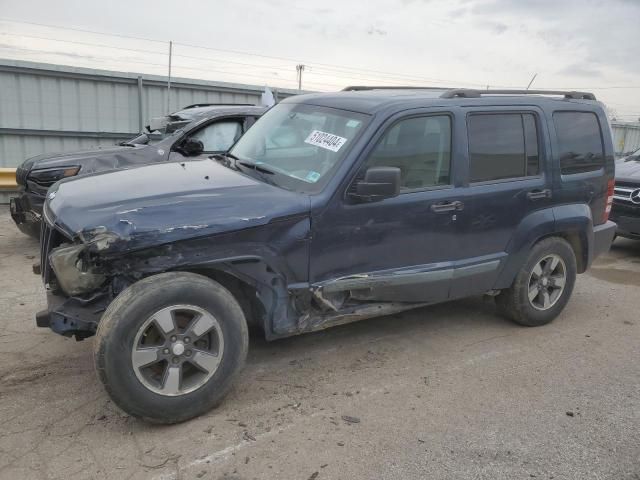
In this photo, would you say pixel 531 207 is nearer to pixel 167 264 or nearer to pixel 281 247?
pixel 281 247

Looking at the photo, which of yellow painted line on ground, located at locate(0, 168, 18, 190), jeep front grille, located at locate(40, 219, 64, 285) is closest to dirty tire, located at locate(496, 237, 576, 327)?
jeep front grille, located at locate(40, 219, 64, 285)

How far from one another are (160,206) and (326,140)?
4.30ft

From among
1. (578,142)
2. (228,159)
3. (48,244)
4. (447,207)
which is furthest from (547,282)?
(48,244)

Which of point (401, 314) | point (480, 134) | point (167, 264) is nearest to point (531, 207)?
point (480, 134)

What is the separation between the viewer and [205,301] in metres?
3.14

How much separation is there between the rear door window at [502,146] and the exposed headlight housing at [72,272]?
275 cm

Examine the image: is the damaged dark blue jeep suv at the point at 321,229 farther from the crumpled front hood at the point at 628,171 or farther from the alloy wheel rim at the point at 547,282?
the crumpled front hood at the point at 628,171

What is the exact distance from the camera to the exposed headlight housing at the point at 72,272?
3.08 meters

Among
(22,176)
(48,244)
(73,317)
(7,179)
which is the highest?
(22,176)

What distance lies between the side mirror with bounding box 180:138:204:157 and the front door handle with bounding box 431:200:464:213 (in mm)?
3326

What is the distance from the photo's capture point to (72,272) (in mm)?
3111

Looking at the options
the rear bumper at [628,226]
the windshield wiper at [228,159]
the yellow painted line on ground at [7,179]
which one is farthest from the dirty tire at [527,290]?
the yellow painted line on ground at [7,179]

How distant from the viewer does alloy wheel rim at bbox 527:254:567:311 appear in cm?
479

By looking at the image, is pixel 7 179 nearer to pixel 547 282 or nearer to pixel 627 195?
pixel 547 282
